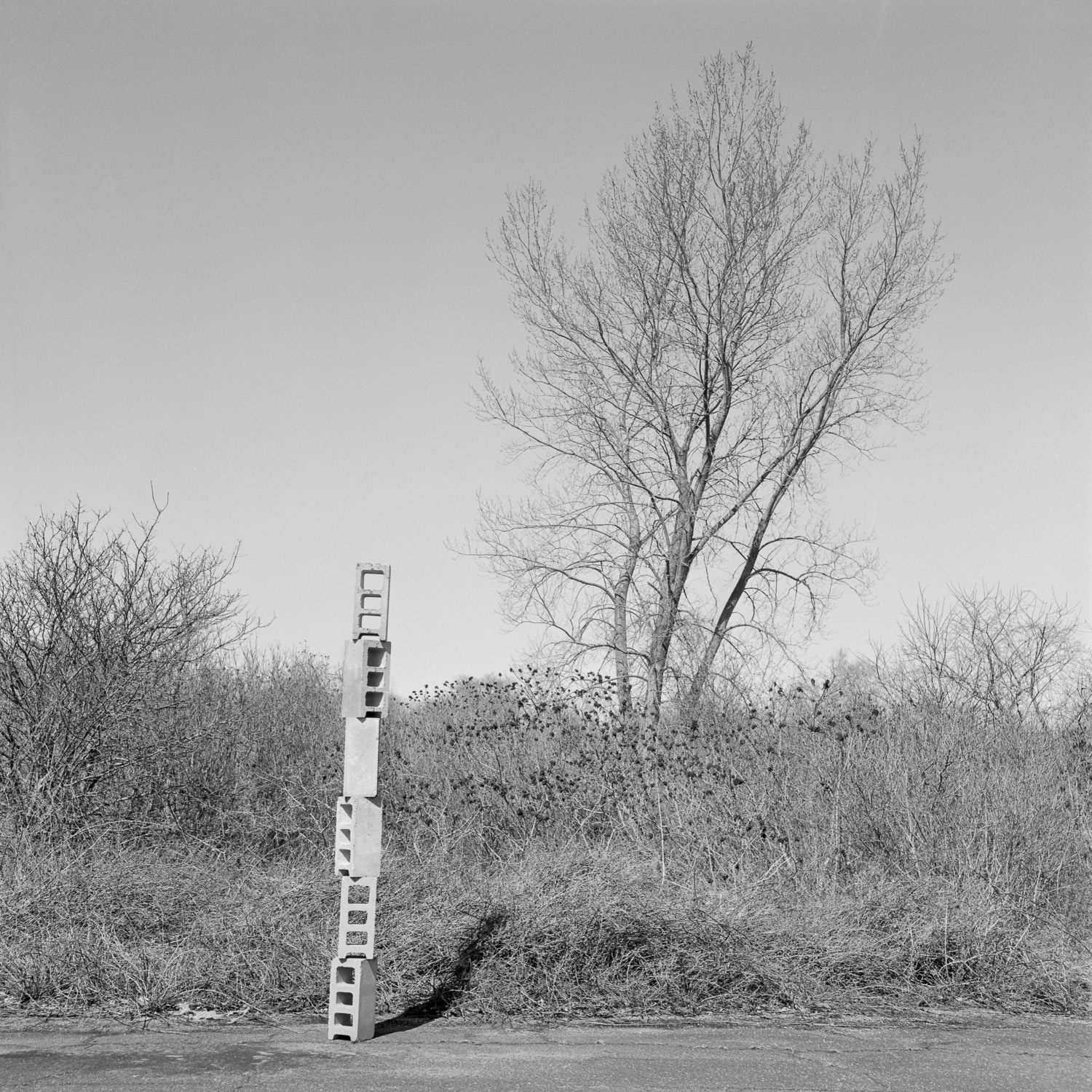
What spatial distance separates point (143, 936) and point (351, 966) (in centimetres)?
260

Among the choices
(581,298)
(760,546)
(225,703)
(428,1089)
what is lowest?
(428,1089)

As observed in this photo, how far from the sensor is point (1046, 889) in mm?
10094

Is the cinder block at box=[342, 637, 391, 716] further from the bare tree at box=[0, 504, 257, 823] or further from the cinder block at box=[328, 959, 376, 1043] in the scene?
the bare tree at box=[0, 504, 257, 823]

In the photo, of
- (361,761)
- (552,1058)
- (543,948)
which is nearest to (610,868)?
(543,948)

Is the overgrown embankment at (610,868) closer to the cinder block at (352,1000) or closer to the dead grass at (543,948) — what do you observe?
the dead grass at (543,948)

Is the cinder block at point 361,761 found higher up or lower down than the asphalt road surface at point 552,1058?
higher up

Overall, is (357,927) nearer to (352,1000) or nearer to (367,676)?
(352,1000)

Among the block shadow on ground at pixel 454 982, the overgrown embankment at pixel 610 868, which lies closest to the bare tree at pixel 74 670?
the overgrown embankment at pixel 610 868

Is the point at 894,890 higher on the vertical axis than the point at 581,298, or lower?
lower

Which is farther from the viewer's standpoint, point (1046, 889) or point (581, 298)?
point (581, 298)

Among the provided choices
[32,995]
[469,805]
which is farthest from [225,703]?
[32,995]

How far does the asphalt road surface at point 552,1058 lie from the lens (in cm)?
587

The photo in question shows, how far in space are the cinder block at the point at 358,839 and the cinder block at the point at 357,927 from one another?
76mm

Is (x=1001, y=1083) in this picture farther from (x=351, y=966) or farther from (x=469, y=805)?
(x=469, y=805)
